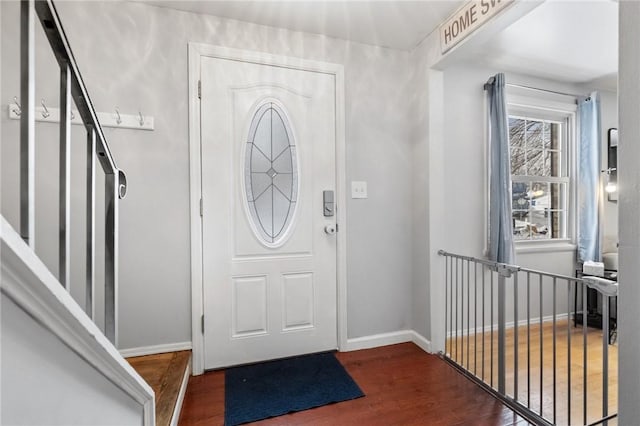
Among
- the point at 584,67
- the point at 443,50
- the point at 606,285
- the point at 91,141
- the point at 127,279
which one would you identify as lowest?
the point at 127,279

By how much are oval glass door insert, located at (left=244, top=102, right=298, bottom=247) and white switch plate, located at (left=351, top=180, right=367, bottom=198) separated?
45 centimetres

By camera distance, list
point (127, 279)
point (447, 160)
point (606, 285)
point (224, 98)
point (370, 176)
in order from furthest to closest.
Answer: point (447, 160), point (370, 176), point (224, 98), point (127, 279), point (606, 285)

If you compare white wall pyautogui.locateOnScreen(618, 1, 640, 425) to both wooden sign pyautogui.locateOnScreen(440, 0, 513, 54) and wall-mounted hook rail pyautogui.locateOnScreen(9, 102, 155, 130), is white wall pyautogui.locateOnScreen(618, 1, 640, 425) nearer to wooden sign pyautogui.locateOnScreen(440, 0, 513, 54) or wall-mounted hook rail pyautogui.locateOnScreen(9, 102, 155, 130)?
wooden sign pyautogui.locateOnScreen(440, 0, 513, 54)

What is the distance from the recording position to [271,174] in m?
2.18

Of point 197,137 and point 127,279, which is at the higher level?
point 197,137

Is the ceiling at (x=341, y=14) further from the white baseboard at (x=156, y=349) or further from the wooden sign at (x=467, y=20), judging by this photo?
the white baseboard at (x=156, y=349)

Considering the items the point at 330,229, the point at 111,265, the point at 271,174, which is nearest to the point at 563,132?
the point at 330,229

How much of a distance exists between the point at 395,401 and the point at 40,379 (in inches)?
67.4

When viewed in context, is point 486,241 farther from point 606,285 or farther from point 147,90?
point 147,90

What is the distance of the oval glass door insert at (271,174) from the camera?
2.15m

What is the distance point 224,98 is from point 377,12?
1.18m

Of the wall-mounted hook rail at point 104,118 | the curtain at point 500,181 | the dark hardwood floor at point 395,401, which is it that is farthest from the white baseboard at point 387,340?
the wall-mounted hook rail at point 104,118

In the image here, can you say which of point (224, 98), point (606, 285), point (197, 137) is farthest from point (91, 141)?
point (606, 285)

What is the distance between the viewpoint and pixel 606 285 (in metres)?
1.25
